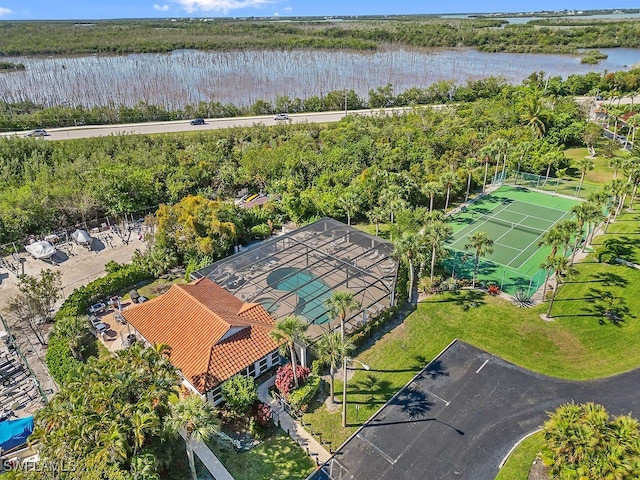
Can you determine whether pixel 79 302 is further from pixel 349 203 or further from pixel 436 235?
pixel 436 235

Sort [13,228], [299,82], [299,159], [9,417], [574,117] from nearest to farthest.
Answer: [9,417], [13,228], [299,159], [574,117], [299,82]

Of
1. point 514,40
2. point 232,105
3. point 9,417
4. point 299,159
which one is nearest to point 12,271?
point 9,417

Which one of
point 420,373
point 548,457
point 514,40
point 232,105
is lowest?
point 420,373

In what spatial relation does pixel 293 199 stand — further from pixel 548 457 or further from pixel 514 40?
pixel 514 40

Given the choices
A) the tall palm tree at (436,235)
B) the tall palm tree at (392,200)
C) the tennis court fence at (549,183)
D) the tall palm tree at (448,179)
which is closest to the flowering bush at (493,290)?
the tall palm tree at (436,235)

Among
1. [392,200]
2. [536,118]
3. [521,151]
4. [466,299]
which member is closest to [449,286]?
[466,299]

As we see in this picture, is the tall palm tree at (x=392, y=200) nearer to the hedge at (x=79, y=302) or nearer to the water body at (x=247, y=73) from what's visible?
the hedge at (x=79, y=302)

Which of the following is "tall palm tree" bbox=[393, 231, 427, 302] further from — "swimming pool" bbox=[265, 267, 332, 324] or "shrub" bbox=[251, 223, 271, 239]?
"shrub" bbox=[251, 223, 271, 239]
